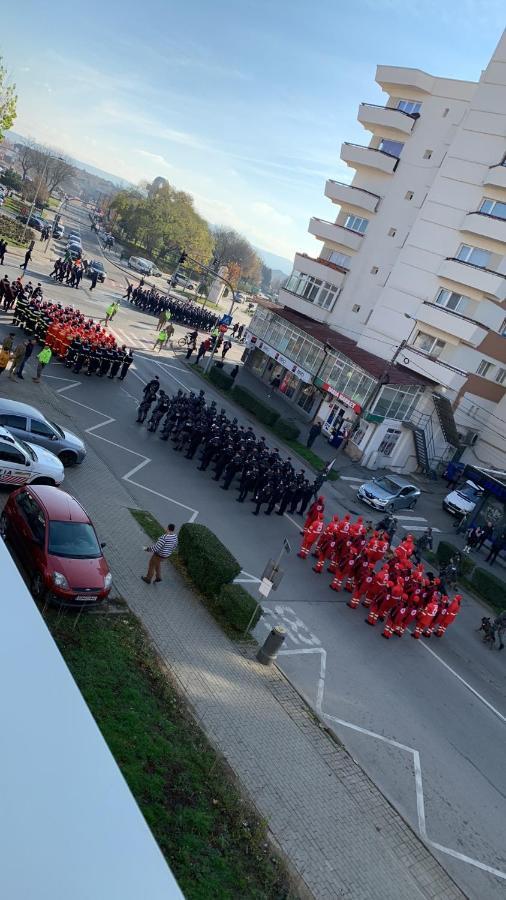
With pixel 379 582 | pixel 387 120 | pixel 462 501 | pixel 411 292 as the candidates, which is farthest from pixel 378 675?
pixel 387 120

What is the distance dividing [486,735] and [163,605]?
794 centimetres

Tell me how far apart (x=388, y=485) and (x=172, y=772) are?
70.8 feet

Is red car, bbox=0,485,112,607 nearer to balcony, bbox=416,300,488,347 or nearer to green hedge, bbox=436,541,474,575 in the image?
green hedge, bbox=436,541,474,575

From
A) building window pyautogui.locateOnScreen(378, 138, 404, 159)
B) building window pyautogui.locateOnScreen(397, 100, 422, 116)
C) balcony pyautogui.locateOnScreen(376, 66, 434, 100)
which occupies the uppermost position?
balcony pyautogui.locateOnScreen(376, 66, 434, 100)

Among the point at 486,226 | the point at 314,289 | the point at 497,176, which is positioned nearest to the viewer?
the point at 497,176

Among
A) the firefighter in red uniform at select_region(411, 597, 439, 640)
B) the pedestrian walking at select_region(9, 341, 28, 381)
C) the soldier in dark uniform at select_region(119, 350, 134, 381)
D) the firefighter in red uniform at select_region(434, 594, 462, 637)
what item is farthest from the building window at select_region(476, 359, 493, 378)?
the pedestrian walking at select_region(9, 341, 28, 381)

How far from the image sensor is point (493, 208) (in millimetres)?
35219

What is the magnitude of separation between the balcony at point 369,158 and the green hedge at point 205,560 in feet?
114

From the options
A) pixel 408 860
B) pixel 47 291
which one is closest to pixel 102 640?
pixel 408 860

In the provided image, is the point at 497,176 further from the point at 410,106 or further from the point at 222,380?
the point at 222,380

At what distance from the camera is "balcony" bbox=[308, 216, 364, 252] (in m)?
41.9

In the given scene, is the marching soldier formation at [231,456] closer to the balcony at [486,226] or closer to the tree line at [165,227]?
the balcony at [486,226]

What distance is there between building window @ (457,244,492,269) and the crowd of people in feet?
74.2

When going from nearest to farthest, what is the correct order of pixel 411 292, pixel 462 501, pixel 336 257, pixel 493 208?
pixel 462 501 < pixel 493 208 < pixel 411 292 < pixel 336 257
